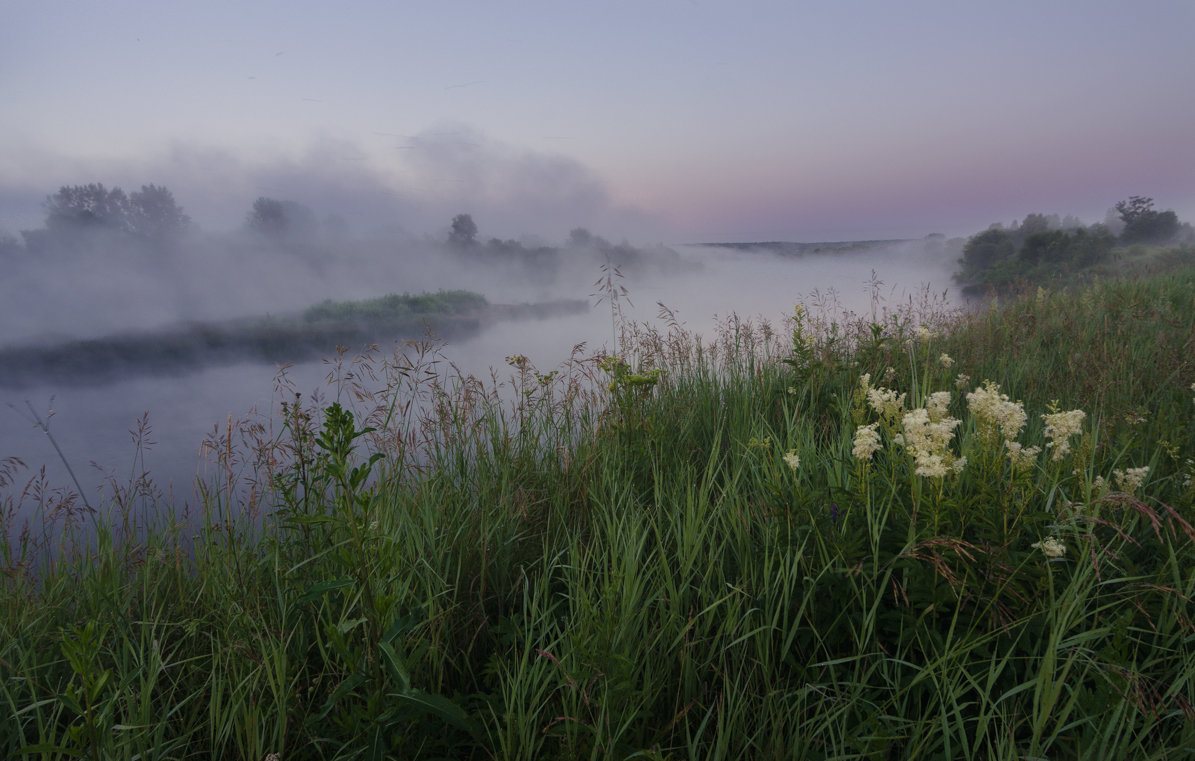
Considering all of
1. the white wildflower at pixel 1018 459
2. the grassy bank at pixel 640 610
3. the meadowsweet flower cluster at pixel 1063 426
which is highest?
the meadowsweet flower cluster at pixel 1063 426

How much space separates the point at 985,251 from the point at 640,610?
2683 centimetres

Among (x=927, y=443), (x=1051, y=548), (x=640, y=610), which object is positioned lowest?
(x=640, y=610)

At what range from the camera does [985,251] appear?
22.9 m

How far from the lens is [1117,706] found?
1397mm

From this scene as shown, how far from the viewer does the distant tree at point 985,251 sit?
72.2 ft

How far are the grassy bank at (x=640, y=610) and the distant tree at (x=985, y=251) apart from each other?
74.0ft

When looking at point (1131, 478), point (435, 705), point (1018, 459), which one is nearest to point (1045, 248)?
point (1131, 478)

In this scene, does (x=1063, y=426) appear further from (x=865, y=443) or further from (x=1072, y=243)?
Answer: (x=1072, y=243)

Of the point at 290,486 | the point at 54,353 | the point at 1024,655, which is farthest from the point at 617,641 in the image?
the point at 54,353

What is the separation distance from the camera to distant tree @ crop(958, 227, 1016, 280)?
2202 centimetres

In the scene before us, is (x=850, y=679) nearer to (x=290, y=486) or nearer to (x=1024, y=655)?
(x=1024, y=655)

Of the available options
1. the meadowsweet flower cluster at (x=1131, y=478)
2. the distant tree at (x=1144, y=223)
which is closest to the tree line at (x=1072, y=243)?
the distant tree at (x=1144, y=223)

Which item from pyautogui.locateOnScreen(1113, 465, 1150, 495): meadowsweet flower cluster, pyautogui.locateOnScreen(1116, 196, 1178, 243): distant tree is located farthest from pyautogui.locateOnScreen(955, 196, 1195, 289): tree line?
pyautogui.locateOnScreen(1113, 465, 1150, 495): meadowsweet flower cluster

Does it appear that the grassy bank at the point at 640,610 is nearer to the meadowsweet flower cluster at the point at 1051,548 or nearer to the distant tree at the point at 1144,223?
the meadowsweet flower cluster at the point at 1051,548
